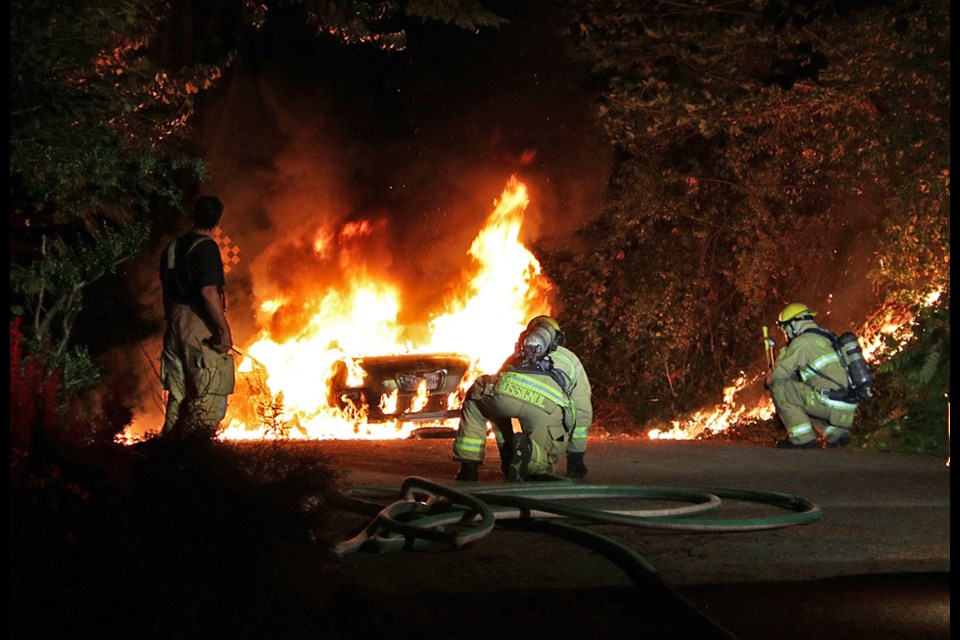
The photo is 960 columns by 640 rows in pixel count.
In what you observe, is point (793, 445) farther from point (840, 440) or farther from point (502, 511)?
point (502, 511)

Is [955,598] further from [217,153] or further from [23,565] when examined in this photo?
[217,153]

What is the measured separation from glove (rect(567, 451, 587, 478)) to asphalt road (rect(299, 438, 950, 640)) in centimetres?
129

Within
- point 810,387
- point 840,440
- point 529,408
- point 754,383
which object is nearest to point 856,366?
point 810,387

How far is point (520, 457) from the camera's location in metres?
8.73

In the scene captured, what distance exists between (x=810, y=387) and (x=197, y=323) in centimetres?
703

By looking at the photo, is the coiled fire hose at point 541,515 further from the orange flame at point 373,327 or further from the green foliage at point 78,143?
the orange flame at point 373,327

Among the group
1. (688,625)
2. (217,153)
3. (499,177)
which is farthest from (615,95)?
(688,625)

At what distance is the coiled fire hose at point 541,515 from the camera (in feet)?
19.7

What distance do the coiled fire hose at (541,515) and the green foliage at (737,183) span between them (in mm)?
6192

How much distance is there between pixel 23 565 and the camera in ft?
13.5

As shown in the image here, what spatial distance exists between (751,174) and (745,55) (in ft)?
4.83

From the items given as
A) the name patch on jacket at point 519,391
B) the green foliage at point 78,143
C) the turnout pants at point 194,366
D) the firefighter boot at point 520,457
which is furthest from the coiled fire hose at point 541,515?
the green foliage at point 78,143

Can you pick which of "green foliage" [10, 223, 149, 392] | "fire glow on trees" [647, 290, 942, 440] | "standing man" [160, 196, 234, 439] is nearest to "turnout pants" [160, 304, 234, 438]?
"standing man" [160, 196, 234, 439]

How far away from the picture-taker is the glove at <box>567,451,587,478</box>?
370 inches
